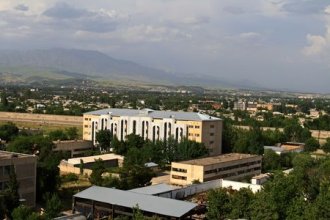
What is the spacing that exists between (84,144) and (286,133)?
936 inches

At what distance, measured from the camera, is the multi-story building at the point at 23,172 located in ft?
84.6

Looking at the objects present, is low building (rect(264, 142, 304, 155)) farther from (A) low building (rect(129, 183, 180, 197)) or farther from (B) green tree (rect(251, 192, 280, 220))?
(B) green tree (rect(251, 192, 280, 220))

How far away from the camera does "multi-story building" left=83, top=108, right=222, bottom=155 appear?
1852 inches

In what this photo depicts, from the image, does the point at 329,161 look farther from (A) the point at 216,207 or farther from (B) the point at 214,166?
(A) the point at 216,207

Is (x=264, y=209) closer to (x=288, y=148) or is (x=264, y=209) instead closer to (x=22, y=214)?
(x=22, y=214)

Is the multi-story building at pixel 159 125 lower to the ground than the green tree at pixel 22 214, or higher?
higher

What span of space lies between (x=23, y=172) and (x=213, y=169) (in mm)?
12962

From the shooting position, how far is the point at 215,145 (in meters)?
48.1

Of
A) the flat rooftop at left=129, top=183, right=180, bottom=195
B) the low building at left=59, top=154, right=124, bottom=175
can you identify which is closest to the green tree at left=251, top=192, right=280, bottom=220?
the flat rooftop at left=129, top=183, right=180, bottom=195

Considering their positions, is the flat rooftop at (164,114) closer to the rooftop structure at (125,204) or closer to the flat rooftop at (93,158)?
the flat rooftop at (93,158)

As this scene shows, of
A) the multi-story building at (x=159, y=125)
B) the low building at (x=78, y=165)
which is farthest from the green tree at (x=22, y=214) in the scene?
the multi-story building at (x=159, y=125)

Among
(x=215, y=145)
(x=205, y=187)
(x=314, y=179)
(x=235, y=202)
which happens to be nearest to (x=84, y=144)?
(x=215, y=145)

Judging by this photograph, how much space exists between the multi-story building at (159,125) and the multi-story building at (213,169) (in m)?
8.35

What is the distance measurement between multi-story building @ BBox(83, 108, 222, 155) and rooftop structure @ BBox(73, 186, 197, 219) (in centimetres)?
2244
